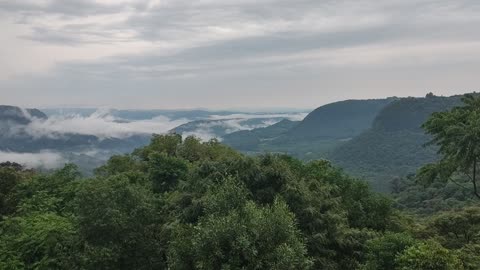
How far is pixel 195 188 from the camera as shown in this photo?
23406 mm

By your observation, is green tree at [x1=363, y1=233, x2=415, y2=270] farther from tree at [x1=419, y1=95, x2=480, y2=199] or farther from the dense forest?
tree at [x1=419, y1=95, x2=480, y2=199]

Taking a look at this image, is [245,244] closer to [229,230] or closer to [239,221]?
[229,230]

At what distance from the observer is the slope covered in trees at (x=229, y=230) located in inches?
649

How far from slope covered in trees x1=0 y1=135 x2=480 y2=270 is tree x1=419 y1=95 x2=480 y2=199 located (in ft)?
10.5

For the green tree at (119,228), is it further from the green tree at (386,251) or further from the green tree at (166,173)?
the green tree at (166,173)

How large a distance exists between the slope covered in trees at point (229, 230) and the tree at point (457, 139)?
3186mm

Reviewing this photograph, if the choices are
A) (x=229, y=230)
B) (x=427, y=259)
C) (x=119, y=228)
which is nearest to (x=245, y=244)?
(x=229, y=230)

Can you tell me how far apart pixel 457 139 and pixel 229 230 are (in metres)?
18.4

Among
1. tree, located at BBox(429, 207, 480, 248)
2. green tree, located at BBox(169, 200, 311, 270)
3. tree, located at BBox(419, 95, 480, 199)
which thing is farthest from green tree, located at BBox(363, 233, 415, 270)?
tree, located at BBox(429, 207, 480, 248)

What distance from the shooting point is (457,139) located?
28.5m

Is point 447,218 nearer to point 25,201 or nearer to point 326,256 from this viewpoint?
point 326,256

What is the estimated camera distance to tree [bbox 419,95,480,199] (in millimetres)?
27500

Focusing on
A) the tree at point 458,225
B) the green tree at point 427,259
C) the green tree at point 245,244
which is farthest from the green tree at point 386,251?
the tree at point 458,225

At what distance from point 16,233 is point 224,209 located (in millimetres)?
13659
